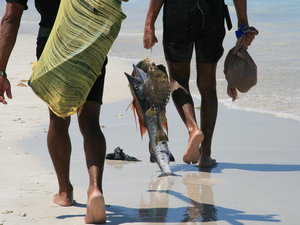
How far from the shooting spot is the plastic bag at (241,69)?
21.6 feet

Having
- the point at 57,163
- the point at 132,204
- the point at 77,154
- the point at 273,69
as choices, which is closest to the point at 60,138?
the point at 57,163

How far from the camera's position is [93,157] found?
5.07m

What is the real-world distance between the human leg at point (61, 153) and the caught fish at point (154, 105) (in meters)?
0.99

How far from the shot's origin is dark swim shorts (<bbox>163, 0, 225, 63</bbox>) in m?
6.59

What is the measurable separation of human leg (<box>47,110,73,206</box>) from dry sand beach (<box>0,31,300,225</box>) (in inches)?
3.4

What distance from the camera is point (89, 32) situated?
4863 mm

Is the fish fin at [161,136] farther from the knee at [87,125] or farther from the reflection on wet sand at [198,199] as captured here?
the knee at [87,125]

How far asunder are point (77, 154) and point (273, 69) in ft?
20.7

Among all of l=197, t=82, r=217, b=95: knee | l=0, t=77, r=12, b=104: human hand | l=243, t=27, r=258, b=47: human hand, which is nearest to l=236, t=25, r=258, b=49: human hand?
l=243, t=27, r=258, b=47: human hand

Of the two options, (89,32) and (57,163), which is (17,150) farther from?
(89,32)

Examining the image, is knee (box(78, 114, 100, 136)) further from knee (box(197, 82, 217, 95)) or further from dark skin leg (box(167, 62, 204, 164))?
knee (box(197, 82, 217, 95))

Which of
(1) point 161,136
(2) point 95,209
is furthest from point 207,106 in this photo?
(2) point 95,209

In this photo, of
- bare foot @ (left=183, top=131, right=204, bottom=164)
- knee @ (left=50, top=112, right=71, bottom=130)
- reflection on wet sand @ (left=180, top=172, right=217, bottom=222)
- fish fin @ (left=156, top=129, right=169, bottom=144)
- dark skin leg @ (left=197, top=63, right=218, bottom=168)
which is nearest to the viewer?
reflection on wet sand @ (left=180, top=172, right=217, bottom=222)

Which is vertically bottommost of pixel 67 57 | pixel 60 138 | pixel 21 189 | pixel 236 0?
pixel 21 189
